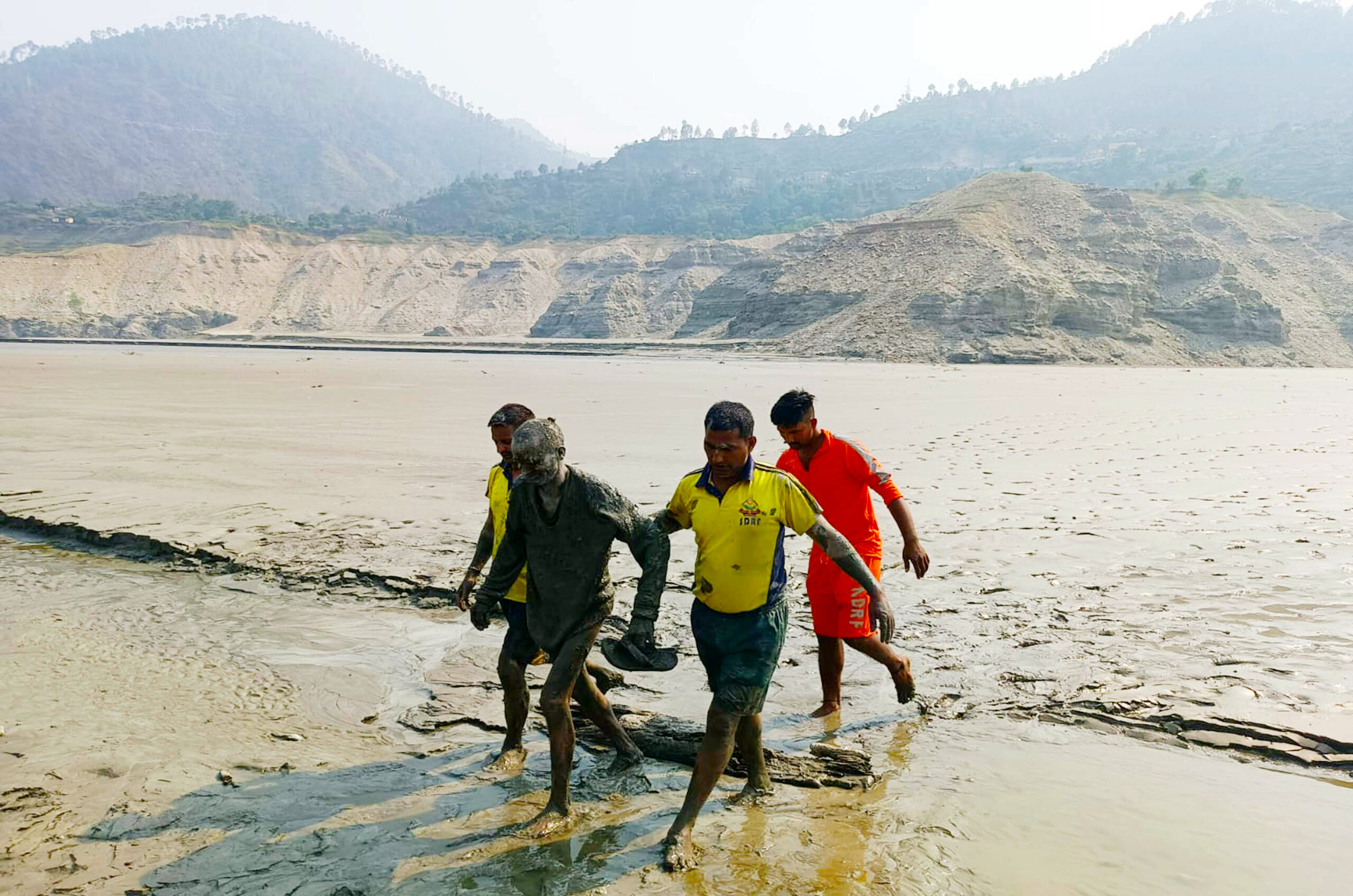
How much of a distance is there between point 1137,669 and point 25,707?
5.74m

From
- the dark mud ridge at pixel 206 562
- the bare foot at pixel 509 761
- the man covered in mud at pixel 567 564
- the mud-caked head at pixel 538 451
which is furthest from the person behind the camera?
the dark mud ridge at pixel 206 562

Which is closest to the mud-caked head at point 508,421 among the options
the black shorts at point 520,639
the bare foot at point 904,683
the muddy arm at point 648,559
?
the black shorts at point 520,639

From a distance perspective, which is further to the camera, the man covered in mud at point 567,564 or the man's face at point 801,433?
the man's face at point 801,433

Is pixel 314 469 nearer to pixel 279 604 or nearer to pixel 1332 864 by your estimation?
pixel 279 604

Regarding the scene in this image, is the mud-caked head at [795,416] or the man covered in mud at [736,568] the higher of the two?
the mud-caked head at [795,416]

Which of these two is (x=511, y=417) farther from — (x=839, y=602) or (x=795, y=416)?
(x=839, y=602)

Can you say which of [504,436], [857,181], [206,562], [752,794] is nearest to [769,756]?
[752,794]

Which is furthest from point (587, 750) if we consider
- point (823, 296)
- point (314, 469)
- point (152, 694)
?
point (823, 296)

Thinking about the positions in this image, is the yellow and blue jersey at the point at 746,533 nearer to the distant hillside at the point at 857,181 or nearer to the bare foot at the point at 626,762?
the bare foot at the point at 626,762

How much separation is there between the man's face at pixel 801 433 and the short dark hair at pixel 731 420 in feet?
2.95

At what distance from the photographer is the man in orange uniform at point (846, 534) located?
4688 millimetres

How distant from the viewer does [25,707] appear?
4.76 m

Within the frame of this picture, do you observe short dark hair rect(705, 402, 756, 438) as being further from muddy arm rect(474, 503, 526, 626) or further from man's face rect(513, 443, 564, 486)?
muddy arm rect(474, 503, 526, 626)

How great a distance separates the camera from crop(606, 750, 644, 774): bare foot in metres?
4.32
